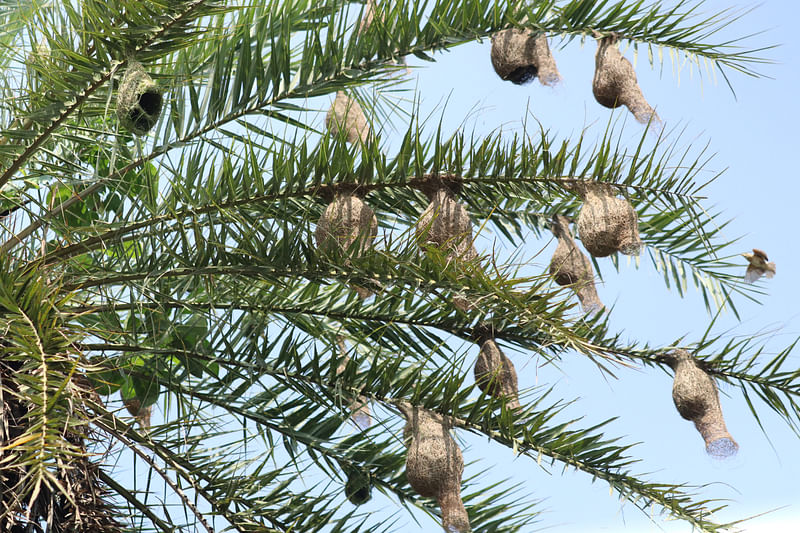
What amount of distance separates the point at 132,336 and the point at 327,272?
3.91 ft

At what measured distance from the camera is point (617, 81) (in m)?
5.06

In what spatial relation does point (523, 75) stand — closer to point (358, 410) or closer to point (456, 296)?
point (456, 296)

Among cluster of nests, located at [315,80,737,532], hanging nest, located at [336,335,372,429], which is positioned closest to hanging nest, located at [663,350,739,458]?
cluster of nests, located at [315,80,737,532]

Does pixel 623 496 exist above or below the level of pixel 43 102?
below

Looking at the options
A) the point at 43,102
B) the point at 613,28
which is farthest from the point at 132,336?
the point at 613,28

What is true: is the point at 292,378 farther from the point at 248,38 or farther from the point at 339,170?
the point at 248,38

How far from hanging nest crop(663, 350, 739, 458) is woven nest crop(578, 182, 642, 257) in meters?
0.78

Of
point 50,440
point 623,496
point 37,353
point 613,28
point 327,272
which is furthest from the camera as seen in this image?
Result: point 613,28

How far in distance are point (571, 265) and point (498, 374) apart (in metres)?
0.87

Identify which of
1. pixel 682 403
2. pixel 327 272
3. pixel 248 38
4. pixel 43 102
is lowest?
pixel 682 403

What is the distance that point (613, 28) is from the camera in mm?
5105

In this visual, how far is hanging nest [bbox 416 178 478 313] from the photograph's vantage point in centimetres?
407

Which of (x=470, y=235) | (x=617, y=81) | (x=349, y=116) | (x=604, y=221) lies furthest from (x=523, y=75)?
(x=470, y=235)

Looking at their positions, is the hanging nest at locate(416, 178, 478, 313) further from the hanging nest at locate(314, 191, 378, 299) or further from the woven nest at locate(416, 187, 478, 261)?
the hanging nest at locate(314, 191, 378, 299)
